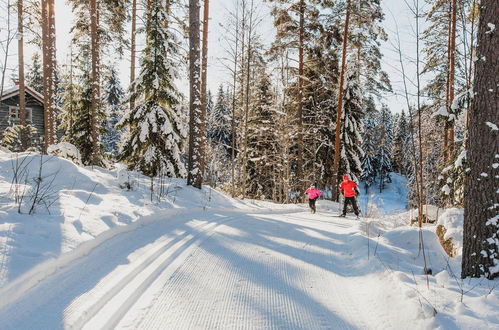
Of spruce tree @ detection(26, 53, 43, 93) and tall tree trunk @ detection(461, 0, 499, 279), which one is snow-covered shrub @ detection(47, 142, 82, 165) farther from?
spruce tree @ detection(26, 53, 43, 93)

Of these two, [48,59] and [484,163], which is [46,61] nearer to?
→ [48,59]

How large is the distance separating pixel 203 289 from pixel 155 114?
11.2m

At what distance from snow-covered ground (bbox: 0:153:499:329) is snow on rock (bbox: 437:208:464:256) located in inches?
14.1

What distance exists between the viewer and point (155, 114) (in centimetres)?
1357

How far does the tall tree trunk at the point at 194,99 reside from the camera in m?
11.8

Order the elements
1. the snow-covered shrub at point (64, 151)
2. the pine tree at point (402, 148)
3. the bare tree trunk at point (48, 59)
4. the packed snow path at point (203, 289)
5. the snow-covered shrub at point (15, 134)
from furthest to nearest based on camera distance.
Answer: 1. the pine tree at point (402, 148)
2. the bare tree trunk at point (48, 59)
3. the snow-covered shrub at point (15, 134)
4. the snow-covered shrub at point (64, 151)
5. the packed snow path at point (203, 289)

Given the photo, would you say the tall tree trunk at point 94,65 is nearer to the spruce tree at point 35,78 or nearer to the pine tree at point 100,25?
the pine tree at point 100,25

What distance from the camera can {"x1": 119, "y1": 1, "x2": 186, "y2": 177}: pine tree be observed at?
13.6 meters

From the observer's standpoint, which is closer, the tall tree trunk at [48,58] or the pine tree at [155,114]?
the pine tree at [155,114]

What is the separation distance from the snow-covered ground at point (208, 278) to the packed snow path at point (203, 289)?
0.01m

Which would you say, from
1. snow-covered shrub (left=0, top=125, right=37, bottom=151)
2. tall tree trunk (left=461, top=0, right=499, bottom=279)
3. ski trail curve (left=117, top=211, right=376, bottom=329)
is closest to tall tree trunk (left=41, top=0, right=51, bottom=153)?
snow-covered shrub (left=0, top=125, right=37, bottom=151)

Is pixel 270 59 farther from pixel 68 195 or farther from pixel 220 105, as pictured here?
pixel 220 105

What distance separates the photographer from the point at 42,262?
3340mm

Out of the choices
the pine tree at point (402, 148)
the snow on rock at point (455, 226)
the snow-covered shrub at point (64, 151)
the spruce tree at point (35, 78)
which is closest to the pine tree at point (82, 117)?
the snow-covered shrub at point (64, 151)
